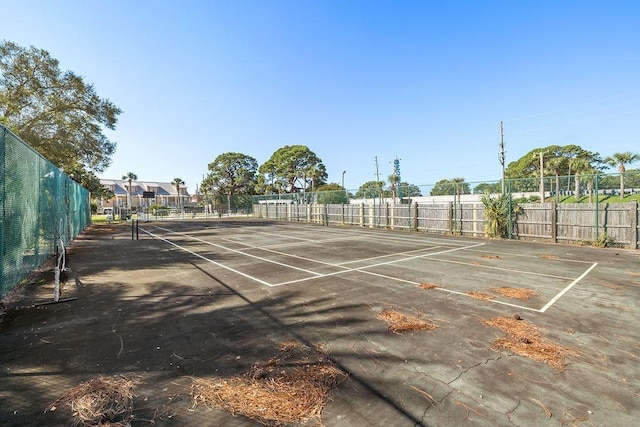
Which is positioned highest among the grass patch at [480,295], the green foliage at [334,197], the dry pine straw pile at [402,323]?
the green foliage at [334,197]

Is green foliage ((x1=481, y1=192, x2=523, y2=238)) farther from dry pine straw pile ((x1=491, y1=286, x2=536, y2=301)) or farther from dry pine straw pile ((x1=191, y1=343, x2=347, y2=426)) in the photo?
dry pine straw pile ((x1=191, y1=343, x2=347, y2=426))

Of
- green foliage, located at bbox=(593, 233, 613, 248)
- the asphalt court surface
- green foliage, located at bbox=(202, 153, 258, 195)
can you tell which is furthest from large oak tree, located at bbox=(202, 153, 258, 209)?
green foliage, located at bbox=(593, 233, 613, 248)

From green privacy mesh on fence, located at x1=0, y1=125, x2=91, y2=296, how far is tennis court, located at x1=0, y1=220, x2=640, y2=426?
1125mm

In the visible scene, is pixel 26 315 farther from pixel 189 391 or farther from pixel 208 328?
pixel 189 391

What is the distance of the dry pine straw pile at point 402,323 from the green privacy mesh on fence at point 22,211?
7.01 metres

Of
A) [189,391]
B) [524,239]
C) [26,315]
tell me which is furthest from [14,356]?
[524,239]

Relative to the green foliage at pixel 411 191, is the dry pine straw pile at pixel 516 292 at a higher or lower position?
lower

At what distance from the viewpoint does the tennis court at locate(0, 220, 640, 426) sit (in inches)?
108

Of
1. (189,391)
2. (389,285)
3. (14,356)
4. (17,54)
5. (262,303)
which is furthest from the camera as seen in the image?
(17,54)

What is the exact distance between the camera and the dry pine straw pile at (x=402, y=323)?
178 inches

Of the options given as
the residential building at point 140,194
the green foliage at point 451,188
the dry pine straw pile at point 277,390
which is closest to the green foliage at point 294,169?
the residential building at point 140,194

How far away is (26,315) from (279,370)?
493 cm

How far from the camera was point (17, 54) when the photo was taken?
62.2 feet

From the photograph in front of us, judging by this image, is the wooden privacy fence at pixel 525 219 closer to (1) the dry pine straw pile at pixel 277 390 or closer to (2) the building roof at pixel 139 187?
(1) the dry pine straw pile at pixel 277 390
